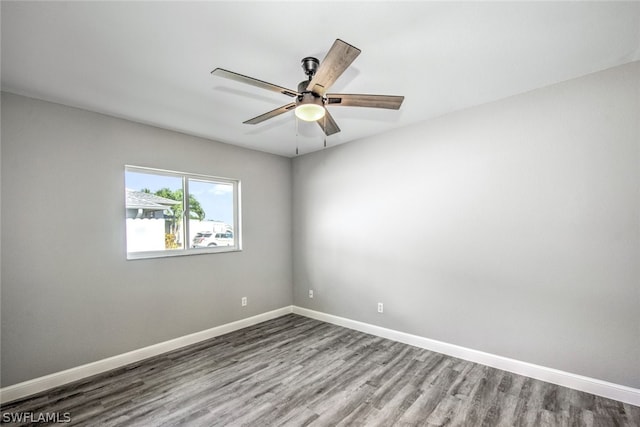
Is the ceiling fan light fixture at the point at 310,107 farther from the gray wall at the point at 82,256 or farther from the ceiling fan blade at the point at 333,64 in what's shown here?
the gray wall at the point at 82,256

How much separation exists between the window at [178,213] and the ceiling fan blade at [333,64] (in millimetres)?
2469

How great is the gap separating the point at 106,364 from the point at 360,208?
10.7 ft

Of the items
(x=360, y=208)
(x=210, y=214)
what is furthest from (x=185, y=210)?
(x=360, y=208)

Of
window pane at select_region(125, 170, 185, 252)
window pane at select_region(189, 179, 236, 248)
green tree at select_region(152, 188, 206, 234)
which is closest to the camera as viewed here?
window pane at select_region(125, 170, 185, 252)

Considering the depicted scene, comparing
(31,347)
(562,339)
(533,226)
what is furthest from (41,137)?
(562,339)

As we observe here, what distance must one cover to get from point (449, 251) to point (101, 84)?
3582mm

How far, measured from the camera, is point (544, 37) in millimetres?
1878

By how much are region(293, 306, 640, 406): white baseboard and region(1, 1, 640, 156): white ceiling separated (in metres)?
2.49

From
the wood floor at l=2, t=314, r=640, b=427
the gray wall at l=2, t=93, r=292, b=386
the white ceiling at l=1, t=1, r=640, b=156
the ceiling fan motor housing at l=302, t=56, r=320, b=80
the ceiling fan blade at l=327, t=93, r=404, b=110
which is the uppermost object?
the white ceiling at l=1, t=1, r=640, b=156

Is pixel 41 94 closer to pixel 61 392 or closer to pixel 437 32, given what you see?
pixel 61 392

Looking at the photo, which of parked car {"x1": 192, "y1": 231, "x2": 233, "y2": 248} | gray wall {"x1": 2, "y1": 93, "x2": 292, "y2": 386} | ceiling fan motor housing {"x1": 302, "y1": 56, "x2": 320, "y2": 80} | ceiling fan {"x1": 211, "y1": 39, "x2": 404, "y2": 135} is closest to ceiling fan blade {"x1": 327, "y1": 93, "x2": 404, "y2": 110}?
ceiling fan {"x1": 211, "y1": 39, "x2": 404, "y2": 135}

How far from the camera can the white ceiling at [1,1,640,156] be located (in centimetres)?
163

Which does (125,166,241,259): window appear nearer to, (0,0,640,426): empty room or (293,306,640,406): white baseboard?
(0,0,640,426): empty room

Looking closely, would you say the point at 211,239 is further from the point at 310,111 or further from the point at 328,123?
the point at 310,111
